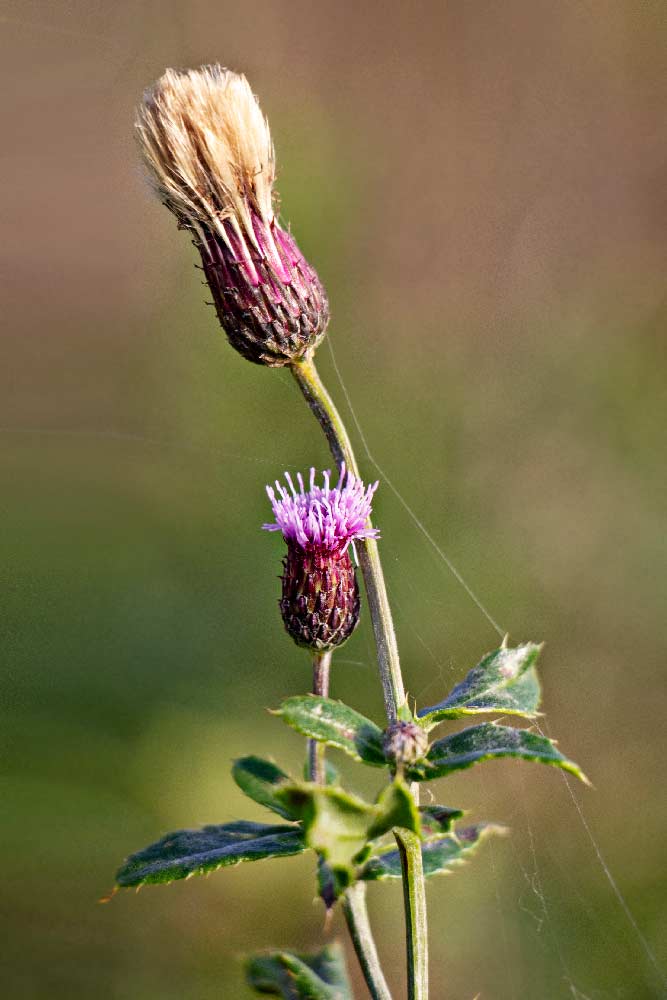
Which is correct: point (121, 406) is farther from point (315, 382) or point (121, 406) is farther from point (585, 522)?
point (315, 382)

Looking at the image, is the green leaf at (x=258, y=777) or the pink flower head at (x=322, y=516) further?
the pink flower head at (x=322, y=516)

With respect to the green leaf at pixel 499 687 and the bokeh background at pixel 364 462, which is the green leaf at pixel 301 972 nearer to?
the green leaf at pixel 499 687

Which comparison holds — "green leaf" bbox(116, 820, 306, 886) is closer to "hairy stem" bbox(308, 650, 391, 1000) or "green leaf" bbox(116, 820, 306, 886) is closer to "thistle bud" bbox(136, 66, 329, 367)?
"hairy stem" bbox(308, 650, 391, 1000)

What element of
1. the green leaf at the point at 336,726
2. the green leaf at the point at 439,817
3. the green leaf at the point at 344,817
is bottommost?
the green leaf at the point at 344,817

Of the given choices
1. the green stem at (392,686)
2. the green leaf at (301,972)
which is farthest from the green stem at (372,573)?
the green leaf at (301,972)

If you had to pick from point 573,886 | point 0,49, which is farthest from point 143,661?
point 0,49

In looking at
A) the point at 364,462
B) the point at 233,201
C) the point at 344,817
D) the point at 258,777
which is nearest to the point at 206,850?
the point at 258,777
